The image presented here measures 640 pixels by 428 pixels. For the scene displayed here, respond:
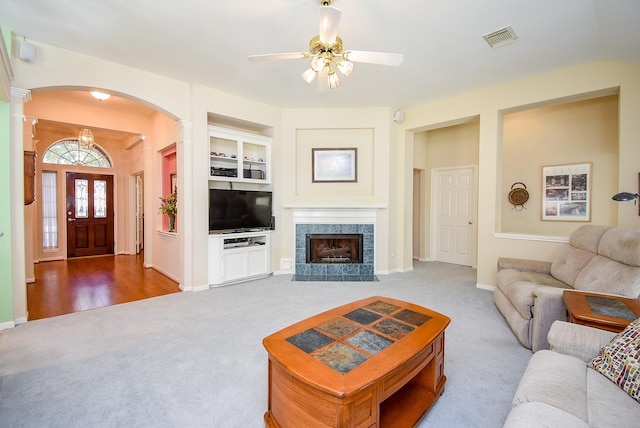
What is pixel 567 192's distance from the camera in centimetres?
435

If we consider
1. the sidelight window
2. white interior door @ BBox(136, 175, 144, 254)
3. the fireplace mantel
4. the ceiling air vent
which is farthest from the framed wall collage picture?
the sidelight window

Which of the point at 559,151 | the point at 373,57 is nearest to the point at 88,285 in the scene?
the point at 373,57

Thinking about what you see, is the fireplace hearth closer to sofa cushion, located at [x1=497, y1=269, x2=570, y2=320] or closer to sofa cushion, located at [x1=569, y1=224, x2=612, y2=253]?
sofa cushion, located at [x1=497, y1=269, x2=570, y2=320]

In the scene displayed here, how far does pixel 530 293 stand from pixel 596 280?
559 millimetres

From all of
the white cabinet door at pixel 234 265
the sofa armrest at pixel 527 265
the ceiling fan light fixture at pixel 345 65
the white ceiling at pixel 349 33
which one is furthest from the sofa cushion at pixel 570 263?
the white cabinet door at pixel 234 265

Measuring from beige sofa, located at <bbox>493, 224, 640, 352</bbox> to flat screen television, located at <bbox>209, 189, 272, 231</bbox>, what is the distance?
352 centimetres

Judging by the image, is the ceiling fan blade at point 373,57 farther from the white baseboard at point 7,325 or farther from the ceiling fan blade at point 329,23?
the white baseboard at point 7,325

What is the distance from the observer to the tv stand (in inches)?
167

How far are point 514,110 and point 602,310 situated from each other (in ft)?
10.6

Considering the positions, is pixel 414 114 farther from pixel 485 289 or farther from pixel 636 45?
pixel 485 289

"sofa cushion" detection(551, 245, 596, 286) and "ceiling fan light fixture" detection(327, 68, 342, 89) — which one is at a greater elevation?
"ceiling fan light fixture" detection(327, 68, 342, 89)

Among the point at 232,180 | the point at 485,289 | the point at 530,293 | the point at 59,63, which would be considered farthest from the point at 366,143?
the point at 59,63

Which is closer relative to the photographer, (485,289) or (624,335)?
(624,335)

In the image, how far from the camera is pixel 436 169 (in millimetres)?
6273
